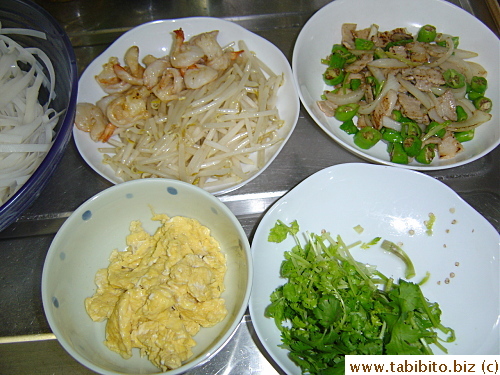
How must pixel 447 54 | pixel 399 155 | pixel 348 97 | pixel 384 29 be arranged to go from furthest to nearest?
pixel 384 29, pixel 447 54, pixel 348 97, pixel 399 155

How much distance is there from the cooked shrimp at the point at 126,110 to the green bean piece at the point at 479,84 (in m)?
2.00

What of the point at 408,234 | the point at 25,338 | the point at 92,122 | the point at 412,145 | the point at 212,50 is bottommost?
the point at 25,338

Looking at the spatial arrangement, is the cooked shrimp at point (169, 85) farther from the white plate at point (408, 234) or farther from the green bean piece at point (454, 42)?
the green bean piece at point (454, 42)

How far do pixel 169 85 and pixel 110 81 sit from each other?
377mm

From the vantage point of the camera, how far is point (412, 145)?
2.16 meters

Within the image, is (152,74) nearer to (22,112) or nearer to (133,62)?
(133,62)

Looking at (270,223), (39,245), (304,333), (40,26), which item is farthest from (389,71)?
(39,245)

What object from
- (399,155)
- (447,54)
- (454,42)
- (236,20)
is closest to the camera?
(399,155)

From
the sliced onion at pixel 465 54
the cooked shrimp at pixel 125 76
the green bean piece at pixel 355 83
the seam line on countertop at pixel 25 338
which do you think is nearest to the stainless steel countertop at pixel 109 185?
the seam line on countertop at pixel 25 338

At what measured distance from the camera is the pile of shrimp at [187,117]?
216 cm

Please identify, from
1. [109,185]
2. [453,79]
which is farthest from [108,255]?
[453,79]

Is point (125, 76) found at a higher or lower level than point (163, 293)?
higher

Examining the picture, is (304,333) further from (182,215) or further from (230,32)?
(230,32)

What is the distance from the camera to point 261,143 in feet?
7.29
